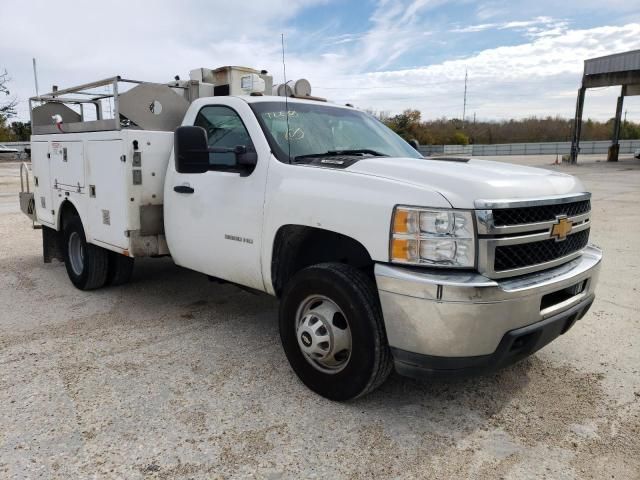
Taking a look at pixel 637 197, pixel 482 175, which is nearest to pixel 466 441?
pixel 482 175

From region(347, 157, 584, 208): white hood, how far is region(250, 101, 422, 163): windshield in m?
0.63

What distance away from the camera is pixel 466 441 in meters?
2.90

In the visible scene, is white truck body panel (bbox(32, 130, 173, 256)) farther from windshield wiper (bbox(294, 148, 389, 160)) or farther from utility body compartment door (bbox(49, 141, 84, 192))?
windshield wiper (bbox(294, 148, 389, 160))

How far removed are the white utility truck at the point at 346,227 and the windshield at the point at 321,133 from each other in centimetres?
2

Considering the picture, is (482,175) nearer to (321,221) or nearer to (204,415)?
(321,221)

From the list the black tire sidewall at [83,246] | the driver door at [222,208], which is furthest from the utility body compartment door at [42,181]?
the driver door at [222,208]

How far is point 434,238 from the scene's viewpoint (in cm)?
273

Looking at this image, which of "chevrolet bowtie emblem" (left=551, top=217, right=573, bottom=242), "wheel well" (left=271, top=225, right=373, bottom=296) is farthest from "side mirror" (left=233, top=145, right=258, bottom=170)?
"chevrolet bowtie emblem" (left=551, top=217, right=573, bottom=242)

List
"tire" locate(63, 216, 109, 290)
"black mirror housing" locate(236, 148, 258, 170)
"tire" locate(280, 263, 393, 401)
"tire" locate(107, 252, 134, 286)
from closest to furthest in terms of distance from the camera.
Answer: "tire" locate(280, 263, 393, 401) → "black mirror housing" locate(236, 148, 258, 170) → "tire" locate(63, 216, 109, 290) → "tire" locate(107, 252, 134, 286)

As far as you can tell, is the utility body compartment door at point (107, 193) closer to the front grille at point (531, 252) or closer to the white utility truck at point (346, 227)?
the white utility truck at point (346, 227)

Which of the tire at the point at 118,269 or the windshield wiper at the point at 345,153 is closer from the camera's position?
the windshield wiper at the point at 345,153

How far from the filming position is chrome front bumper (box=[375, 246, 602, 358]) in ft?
8.67

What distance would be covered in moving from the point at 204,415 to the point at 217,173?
1786 mm

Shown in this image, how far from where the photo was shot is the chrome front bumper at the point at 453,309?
8.67ft
